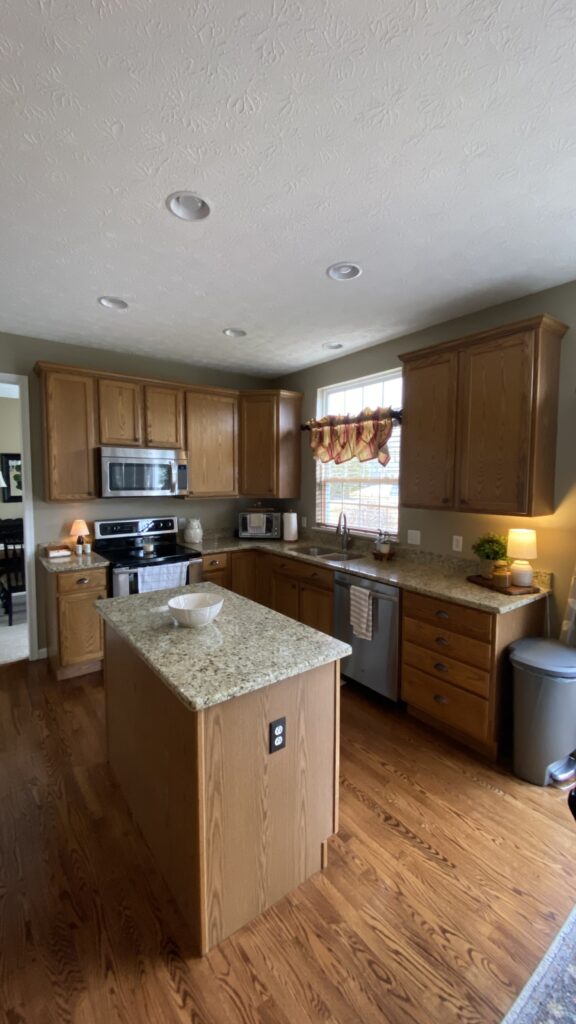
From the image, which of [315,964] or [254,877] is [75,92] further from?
[315,964]

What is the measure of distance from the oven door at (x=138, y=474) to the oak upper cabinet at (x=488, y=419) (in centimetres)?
215

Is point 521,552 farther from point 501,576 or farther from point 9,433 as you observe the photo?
point 9,433

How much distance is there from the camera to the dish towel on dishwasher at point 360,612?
294cm

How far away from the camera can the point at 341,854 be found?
1777 millimetres

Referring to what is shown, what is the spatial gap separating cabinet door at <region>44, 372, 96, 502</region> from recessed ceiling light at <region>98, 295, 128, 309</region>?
33.1 inches

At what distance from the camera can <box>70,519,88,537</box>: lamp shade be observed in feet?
11.9

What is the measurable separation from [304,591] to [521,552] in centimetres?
172

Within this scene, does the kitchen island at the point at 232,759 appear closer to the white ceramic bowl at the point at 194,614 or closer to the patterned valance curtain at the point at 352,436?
→ the white ceramic bowl at the point at 194,614

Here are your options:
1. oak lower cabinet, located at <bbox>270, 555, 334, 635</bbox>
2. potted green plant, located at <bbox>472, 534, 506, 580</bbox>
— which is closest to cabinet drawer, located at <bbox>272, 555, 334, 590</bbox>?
oak lower cabinet, located at <bbox>270, 555, 334, 635</bbox>

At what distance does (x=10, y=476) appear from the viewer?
6.03 meters

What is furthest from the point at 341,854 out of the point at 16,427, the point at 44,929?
the point at 16,427

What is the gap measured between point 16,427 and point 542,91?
22.5 feet

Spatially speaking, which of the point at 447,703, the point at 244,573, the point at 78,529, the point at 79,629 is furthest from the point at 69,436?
the point at 447,703

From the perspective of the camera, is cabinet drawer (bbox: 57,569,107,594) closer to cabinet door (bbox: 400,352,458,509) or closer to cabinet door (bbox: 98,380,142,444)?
cabinet door (bbox: 98,380,142,444)
